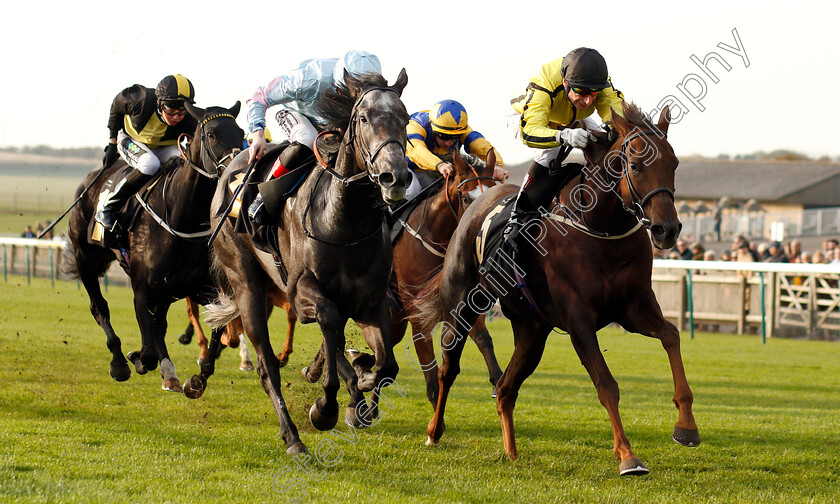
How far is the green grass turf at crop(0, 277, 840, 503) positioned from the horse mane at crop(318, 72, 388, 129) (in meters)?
1.80

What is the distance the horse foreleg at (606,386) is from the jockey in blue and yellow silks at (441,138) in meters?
2.38

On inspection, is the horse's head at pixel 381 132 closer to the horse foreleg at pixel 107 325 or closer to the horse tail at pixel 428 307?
the horse tail at pixel 428 307

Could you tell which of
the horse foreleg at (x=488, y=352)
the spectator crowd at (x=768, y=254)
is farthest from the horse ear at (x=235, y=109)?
the spectator crowd at (x=768, y=254)

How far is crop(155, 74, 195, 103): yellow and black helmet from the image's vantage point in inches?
279

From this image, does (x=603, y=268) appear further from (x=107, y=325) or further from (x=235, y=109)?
(x=107, y=325)

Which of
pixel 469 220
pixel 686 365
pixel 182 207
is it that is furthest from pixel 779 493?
pixel 686 365

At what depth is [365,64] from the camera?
4.96m

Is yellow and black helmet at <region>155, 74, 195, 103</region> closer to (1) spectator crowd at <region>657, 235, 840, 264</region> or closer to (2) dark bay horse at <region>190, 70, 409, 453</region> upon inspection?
(2) dark bay horse at <region>190, 70, 409, 453</region>

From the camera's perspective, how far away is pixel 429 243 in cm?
704

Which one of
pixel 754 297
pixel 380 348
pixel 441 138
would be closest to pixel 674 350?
pixel 380 348

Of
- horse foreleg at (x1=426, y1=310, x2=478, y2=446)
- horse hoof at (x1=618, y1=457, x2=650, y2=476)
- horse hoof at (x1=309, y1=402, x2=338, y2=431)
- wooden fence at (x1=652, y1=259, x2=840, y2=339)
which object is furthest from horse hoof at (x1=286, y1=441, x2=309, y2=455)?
wooden fence at (x1=652, y1=259, x2=840, y2=339)

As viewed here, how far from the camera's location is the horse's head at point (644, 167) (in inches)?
177

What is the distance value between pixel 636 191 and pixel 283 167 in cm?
207

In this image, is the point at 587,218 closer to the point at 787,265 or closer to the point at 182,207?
the point at 182,207
